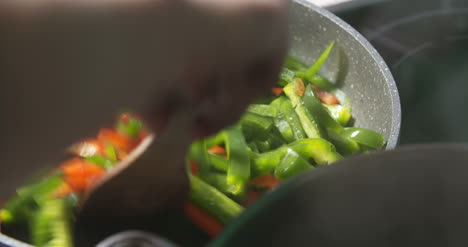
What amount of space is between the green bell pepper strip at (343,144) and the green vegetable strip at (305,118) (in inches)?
1.2

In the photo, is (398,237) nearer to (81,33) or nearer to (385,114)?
(81,33)

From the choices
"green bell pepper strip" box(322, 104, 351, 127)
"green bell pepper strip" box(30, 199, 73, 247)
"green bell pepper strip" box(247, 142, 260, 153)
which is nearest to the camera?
"green bell pepper strip" box(30, 199, 73, 247)

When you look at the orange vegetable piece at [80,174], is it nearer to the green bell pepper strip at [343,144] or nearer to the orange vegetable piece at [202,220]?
the orange vegetable piece at [202,220]

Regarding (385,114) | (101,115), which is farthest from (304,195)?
(385,114)

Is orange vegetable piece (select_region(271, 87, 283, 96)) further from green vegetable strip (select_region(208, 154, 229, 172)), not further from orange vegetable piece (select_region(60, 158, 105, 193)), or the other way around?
orange vegetable piece (select_region(60, 158, 105, 193))

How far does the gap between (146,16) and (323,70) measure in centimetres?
97

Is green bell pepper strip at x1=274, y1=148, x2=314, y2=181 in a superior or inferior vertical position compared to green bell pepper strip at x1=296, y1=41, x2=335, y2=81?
inferior

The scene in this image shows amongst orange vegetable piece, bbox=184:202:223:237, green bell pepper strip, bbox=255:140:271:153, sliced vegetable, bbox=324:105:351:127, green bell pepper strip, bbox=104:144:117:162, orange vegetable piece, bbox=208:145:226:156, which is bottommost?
orange vegetable piece, bbox=184:202:223:237

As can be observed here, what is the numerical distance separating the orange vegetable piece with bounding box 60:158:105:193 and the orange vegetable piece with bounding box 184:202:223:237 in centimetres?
19

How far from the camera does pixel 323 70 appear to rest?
1381 mm

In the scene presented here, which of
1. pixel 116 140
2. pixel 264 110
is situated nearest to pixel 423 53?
pixel 264 110

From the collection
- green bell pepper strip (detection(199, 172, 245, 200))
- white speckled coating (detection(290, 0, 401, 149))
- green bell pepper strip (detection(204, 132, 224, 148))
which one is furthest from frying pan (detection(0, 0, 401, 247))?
green bell pepper strip (detection(204, 132, 224, 148))

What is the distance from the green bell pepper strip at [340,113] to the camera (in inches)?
49.9

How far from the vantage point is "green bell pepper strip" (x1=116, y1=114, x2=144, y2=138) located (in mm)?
1138
